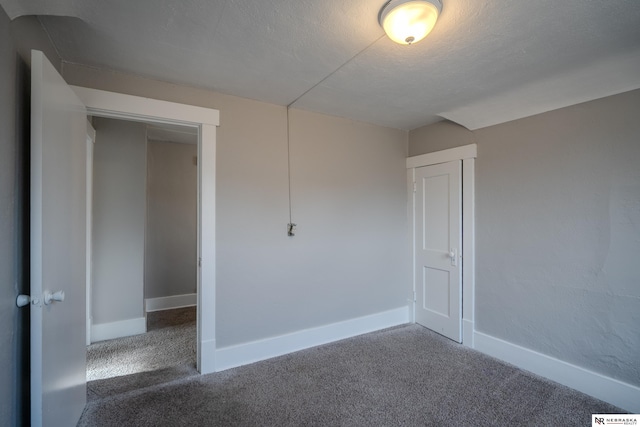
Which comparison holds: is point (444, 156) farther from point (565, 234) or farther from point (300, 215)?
point (300, 215)

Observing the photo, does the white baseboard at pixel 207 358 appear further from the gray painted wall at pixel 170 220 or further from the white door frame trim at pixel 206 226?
the gray painted wall at pixel 170 220

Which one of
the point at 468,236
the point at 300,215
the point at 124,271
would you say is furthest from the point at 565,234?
the point at 124,271

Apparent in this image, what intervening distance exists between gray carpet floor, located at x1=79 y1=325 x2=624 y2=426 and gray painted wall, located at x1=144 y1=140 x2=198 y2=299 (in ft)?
6.42

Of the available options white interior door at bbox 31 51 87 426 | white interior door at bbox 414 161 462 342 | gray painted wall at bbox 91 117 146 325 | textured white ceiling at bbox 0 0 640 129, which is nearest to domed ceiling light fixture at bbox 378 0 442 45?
textured white ceiling at bbox 0 0 640 129

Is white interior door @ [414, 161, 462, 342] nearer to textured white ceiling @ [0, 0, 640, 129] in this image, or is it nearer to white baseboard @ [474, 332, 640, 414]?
white baseboard @ [474, 332, 640, 414]

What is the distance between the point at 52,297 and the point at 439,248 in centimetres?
315

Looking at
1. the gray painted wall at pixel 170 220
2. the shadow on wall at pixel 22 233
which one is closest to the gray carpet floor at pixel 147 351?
the gray painted wall at pixel 170 220

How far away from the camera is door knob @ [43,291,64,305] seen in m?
1.30

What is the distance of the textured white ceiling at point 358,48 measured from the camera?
1.44 m

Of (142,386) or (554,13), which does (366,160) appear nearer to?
(554,13)

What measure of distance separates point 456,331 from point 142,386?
2856 millimetres

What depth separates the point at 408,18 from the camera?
55.1 inches

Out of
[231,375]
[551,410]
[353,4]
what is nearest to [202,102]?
[353,4]

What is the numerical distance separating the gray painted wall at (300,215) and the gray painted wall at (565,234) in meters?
0.97
